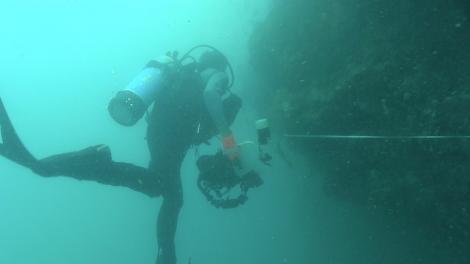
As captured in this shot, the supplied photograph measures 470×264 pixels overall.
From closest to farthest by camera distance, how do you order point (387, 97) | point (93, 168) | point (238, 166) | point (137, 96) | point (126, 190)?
point (93, 168)
point (137, 96)
point (238, 166)
point (387, 97)
point (126, 190)

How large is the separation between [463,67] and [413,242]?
6.55 meters

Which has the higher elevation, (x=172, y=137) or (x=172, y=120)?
(x=172, y=120)

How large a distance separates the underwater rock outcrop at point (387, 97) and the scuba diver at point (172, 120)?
138 inches

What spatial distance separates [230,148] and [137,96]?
1420 millimetres

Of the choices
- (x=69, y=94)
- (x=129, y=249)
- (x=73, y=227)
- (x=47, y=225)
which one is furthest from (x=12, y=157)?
(x=69, y=94)

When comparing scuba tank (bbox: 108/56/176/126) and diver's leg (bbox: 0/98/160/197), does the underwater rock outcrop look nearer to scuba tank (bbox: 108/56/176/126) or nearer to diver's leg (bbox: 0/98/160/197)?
scuba tank (bbox: 108/56/176/126)

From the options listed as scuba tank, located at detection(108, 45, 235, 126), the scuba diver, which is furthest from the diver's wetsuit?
scuba tank, located at detection(108, 45, 235, 126)

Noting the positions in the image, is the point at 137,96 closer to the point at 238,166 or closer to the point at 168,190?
the point at 168,190

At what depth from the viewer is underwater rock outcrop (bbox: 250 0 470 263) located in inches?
282

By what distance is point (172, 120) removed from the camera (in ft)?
19.9

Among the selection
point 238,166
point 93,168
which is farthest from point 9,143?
point 238,166

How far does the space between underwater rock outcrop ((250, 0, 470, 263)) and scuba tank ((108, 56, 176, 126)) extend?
14.8 feet

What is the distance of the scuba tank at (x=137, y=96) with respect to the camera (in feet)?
17.7

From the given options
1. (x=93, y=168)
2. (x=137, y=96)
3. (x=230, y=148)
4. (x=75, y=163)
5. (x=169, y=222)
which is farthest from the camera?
(x=169, y=222)
